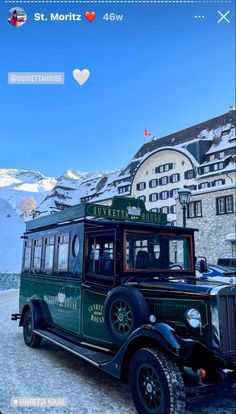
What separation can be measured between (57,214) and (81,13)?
3581 mm

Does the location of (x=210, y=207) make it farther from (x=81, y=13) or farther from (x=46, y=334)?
(x=81, y=13)

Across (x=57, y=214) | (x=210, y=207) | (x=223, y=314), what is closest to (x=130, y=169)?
(x=210, y=207)

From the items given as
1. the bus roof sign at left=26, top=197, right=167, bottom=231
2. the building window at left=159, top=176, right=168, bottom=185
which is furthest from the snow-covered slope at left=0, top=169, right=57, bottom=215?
the building window at left=159, top=176, right=168, bottom=185

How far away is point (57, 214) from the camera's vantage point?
6.45m

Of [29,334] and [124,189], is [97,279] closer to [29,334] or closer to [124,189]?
[29,334]

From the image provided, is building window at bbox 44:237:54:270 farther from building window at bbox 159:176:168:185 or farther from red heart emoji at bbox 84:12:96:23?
building window at bbox 159:176:168:185

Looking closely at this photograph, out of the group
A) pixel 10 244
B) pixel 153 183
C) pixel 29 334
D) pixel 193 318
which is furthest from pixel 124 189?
pixel 193 318

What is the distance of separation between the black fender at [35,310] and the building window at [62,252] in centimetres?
117

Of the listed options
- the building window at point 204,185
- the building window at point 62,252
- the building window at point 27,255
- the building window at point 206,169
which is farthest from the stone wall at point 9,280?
the building window at point 206,169

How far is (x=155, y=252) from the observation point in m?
4.98

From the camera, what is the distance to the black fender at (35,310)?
21.3ft

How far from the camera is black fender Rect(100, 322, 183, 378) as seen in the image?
3.50 metres

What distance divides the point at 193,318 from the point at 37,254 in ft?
14.4

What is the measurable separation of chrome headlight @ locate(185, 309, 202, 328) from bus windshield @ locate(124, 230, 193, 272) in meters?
1.22
